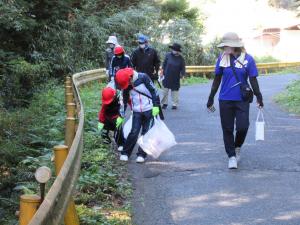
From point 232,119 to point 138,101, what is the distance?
157 centimetres

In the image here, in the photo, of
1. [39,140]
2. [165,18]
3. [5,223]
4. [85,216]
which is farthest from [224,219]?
[165,18]

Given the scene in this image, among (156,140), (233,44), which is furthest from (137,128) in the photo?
(233,44)

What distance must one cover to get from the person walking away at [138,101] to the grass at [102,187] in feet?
1.29

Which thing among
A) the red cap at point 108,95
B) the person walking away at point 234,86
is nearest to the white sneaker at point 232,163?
the person walking away at point 234,86

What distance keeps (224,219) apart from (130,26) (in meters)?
22.2

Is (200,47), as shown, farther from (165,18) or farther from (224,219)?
(224,219)

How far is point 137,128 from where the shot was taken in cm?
873

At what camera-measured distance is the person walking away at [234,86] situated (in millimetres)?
7852

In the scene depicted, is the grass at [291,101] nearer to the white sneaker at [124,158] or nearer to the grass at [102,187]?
the white sneaker at [124,158]

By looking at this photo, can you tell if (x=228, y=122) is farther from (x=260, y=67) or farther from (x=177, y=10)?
(x=260, y=67)

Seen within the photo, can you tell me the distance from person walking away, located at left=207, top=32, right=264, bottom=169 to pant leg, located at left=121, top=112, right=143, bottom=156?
1.43 meters

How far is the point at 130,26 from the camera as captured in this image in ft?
89.6

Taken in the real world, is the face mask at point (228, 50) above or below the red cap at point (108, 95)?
above

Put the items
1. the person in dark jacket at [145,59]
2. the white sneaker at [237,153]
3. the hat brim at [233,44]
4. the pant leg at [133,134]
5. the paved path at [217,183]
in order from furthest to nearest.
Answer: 1. the person in dark jacket at [145,59]
2. the pant leg at [133,134]
3. the white sneaker at [237,153]
4. the hat brim at [233,44]
5. the paved path at [217,183]
